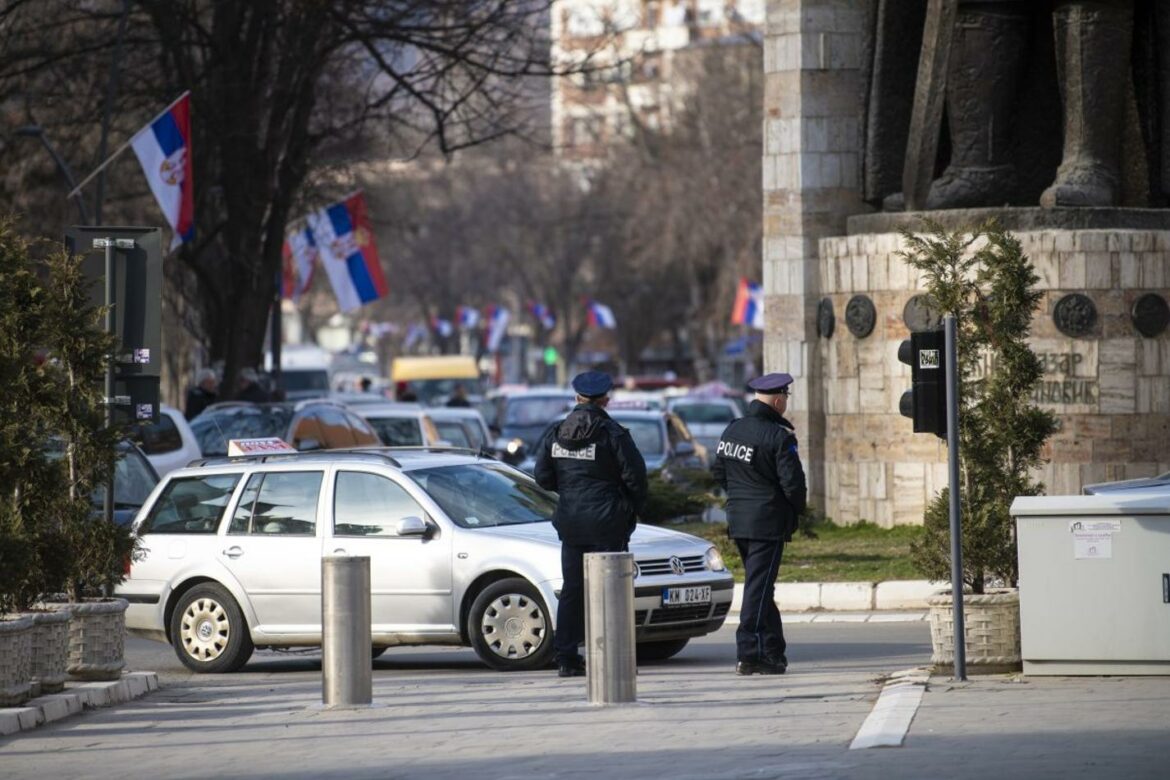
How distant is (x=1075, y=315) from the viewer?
20.7 meters

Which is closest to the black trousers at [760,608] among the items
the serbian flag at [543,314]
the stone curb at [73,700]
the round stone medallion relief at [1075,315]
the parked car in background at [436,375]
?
the stone curb at [73,700]

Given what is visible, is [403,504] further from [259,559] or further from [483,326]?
[483,326]

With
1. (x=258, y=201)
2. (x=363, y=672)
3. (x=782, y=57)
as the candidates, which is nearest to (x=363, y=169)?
(x=258, y=201)

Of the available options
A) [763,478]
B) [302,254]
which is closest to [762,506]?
[763,478]

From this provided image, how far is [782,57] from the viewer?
24.9 metres

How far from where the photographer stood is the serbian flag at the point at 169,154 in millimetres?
28750

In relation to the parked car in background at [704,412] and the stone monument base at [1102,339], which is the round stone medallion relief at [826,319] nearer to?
the stone monument base at [1102,339]

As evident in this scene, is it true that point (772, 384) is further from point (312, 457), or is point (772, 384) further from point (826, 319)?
point (826, 319)

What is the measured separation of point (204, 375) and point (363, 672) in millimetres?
16855

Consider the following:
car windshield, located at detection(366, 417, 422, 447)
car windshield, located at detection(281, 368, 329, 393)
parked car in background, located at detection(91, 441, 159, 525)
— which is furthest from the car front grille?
car windshield, located at detection(281, 368, 329, 393)

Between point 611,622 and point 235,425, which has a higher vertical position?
point 235,425

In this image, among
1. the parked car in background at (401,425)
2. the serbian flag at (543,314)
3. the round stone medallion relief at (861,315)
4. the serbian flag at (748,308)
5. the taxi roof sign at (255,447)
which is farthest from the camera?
the serbian flag at (543,314)

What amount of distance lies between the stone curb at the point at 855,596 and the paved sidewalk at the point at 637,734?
16.9ft

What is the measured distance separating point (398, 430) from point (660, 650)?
13734 millimetres
